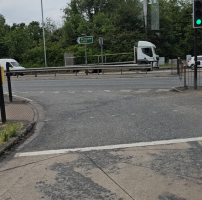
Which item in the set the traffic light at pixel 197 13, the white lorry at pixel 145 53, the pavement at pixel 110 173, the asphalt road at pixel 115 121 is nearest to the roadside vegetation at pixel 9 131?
the asphalt road at pixel 115 121

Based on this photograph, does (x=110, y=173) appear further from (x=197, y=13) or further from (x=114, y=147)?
(x=197, y=13)

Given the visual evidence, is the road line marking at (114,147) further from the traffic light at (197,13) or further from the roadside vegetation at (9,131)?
the traffic light at (197,13)

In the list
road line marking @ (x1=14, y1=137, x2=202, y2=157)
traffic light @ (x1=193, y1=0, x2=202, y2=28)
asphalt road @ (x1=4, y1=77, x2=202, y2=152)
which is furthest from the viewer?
traffic light @ (x1=193, y1=0, x2=202, y2=28)

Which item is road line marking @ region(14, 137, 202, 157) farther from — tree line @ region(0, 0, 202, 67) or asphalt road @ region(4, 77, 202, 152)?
tree line @ region(0, 0, 202, 67)

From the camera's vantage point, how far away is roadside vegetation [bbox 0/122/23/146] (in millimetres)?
5483

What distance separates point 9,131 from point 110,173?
2788 mm

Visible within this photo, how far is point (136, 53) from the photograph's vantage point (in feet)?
99.7

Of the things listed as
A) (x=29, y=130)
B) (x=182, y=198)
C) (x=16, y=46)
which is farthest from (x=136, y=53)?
(x=182, y=198)

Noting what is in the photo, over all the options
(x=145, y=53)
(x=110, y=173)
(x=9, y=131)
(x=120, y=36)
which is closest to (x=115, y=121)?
(x=9, y=131)

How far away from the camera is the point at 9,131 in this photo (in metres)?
5.83

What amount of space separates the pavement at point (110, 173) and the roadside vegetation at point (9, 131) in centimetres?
68

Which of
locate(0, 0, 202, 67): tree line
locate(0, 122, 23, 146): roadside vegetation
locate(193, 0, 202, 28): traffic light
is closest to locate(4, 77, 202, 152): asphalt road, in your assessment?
locate(0, 122, 23, 146): roadside vegetation

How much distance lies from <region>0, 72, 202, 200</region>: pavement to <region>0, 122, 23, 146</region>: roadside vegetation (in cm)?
68


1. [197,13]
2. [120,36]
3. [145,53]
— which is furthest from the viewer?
[120,36]
